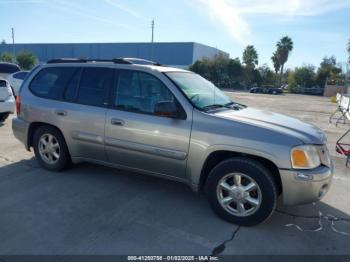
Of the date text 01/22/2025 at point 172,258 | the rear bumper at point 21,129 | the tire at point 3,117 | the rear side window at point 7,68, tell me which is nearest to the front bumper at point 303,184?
the date text 01/22/2025 at point 172,258

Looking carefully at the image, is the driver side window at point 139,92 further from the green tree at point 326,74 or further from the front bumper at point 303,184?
the green tree at point 326,74

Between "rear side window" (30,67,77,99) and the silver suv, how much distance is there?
0.7 inches

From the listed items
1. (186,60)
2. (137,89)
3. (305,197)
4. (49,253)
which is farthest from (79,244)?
(186,60)

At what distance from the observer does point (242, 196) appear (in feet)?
11.2

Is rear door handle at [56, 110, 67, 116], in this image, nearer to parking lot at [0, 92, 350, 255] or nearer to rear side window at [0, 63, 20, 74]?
parking lot at [0, 92, 350, 255]

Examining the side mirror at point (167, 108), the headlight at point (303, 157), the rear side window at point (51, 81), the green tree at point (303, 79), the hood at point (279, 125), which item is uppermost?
the green tree at point (303, 79)

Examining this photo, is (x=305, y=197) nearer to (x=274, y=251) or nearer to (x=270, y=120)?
(x=274, y=251)

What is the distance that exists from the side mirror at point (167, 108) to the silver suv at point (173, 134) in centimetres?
1

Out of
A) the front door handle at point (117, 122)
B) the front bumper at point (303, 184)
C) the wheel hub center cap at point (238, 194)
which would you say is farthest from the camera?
the front door handle at point (117, 122)

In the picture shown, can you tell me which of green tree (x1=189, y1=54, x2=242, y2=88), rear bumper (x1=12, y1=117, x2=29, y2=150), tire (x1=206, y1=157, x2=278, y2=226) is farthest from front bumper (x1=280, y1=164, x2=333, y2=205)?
green tree (x1=189, y1=54, x2=242, y2=88)

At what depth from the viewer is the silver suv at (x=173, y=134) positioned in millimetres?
3254

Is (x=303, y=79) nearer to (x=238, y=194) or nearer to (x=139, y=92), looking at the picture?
(x=139, y=92)

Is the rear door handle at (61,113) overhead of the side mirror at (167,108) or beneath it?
beneath

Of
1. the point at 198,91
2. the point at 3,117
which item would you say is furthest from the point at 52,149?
the point at 3,117
